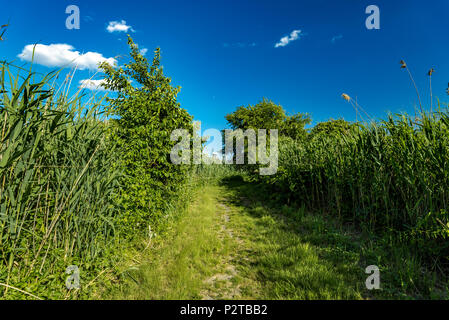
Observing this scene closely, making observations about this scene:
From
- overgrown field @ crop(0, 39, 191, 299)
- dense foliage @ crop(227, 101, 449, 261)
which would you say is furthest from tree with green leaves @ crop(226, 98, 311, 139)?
overgrown field @ crop(0, 39, 191, 299)

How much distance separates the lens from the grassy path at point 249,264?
2246mm

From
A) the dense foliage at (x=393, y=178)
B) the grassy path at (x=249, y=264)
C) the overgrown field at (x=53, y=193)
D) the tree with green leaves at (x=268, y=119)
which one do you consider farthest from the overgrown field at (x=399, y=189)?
the tree with green leaves at (x=268, y=119)

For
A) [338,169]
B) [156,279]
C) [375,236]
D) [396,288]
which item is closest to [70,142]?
[156,279]

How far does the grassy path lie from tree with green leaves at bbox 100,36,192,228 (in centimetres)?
75

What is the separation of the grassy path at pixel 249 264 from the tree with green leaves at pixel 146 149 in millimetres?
752

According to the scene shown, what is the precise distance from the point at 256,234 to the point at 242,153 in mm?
14428

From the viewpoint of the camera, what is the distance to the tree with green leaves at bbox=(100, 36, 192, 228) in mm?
3140

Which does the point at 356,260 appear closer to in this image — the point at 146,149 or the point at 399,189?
the point at 399,189

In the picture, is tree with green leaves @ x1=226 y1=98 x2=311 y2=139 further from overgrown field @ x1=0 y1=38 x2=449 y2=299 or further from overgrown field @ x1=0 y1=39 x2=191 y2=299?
overgrown field @ x1=0 y1=39 x2=191 y2=299

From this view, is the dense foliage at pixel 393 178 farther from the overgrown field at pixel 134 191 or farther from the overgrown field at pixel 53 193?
the overgrown field at pixel 53 193

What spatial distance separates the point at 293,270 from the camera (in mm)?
2572

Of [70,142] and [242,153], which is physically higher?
[242,153]

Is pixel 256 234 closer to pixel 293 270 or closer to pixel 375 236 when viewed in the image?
pixel 293 270
